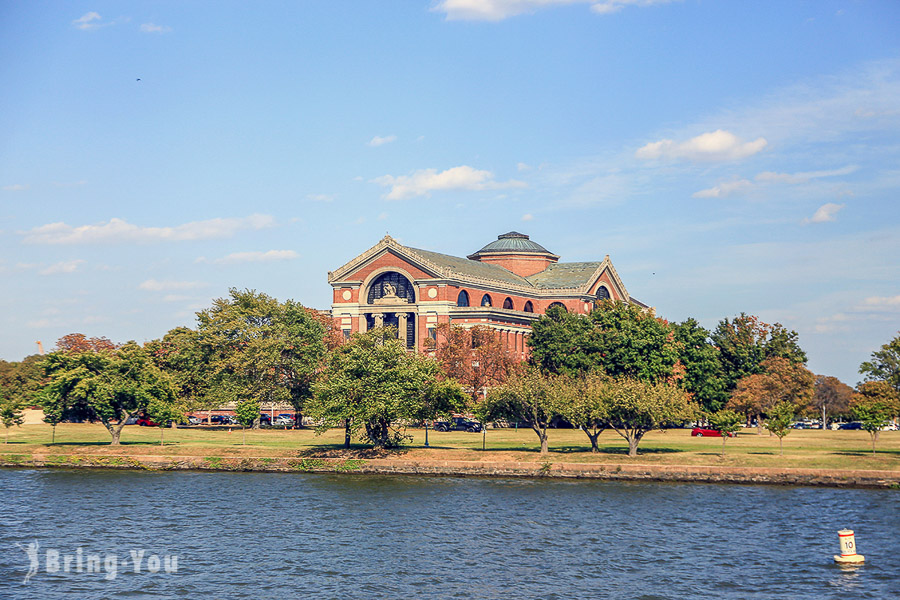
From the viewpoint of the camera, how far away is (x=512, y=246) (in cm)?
16200

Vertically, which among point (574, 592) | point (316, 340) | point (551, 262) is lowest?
point (574, 592)

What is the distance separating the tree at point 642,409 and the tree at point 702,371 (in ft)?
93.5

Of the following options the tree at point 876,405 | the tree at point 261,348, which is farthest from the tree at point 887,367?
the tree at point 261,348

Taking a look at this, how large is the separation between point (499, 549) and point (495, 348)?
217 ft

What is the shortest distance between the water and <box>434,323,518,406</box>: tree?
38301mm

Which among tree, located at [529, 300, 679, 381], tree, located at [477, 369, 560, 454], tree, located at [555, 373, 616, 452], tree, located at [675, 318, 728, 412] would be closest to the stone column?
tree, located at [529, 300, 679, 381]

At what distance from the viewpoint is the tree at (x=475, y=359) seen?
106688mm

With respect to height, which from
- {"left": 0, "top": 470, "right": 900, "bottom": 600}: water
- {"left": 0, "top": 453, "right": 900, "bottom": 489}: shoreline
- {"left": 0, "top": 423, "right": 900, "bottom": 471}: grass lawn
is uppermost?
{"left": 0, "top": 423, "right": 900, "bottom": 471}: grass lawn

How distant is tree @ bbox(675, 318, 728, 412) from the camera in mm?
101250

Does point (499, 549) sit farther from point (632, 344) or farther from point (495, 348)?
point (495, 348)

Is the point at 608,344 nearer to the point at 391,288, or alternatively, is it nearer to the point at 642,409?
the point at 642,409

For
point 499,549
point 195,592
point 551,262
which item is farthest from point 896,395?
point 551,262

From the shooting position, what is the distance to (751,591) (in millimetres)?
37281

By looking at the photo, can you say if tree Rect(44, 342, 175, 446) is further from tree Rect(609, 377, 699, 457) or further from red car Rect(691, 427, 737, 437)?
red car Rect(691, 427, 737, 437)
